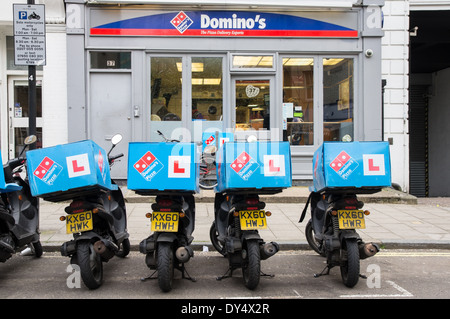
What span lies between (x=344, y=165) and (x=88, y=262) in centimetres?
292

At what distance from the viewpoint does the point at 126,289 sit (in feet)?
15.0

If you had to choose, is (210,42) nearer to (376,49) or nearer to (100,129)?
(100,129)

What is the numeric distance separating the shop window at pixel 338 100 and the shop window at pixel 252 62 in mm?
1538

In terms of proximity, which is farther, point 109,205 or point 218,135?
point 218,135

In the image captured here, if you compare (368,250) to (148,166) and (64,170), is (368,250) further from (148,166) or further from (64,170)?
(64,170)

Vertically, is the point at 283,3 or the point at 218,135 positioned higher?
the point at 283,3

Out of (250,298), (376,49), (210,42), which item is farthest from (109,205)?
(376,49)

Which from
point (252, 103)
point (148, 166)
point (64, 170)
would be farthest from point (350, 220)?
point (252, 103)

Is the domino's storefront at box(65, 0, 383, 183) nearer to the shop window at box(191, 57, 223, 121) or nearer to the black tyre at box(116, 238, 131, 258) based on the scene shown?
the shop window at box(191, 57, 223, 121)

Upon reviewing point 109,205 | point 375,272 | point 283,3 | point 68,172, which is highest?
point 283,3

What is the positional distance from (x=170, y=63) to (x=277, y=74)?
2787mm

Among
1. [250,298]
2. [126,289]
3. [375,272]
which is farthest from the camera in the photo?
[375,272]

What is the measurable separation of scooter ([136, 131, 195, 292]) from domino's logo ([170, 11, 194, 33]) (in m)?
6.81

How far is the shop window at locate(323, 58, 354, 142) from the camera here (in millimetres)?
11039
